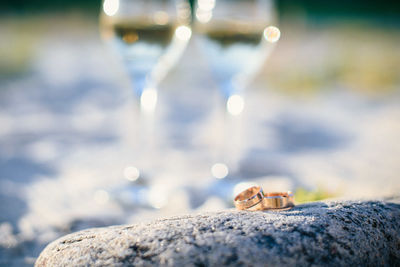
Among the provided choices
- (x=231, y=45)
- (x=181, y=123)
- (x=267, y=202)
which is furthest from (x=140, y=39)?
(x=181, y=123)

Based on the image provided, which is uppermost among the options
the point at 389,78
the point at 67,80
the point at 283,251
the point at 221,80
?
the point at 67,80

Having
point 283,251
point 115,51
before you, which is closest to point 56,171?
point 115,51

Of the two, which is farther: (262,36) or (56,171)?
(56,171)

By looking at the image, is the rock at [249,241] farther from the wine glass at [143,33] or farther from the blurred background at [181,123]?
the wine glass at [143,33]

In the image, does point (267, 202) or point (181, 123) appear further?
point (181, 123)

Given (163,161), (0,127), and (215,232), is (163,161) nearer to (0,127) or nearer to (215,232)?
(0,127)

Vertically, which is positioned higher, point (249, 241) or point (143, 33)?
point (143, 33)

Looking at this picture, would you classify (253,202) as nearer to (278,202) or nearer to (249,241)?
(278,202)
